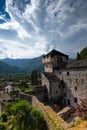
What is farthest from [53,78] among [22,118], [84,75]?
[22,118]

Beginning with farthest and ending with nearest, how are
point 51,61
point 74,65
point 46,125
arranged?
point 51,61
point 74,65
point 46,125

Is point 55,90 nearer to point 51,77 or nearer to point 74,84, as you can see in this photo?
point 51,77

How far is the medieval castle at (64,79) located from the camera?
38656 millimetres

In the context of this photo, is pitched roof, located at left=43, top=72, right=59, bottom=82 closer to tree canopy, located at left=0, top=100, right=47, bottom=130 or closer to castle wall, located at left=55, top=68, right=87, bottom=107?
castle wall, located at left=55, top=68, right=87, bottom=107

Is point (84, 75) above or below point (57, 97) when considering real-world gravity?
above

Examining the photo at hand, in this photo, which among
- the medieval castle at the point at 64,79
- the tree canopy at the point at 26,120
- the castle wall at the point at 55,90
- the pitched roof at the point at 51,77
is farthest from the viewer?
the pitched roof at the point at 51,77

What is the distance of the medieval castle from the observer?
38.7 m

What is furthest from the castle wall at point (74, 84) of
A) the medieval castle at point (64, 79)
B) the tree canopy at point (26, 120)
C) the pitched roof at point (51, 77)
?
the tree canopy at point (26, 120)

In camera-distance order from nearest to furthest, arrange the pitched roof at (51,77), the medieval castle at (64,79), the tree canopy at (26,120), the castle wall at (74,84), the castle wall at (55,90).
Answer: the tree canopy at (26,120) < the castle wall at (74,84) < the medieval castle at (64,79) < the castle wall at (55,90) < the pitched roof at (51,77)

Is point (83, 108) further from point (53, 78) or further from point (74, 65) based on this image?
point (53, 78)

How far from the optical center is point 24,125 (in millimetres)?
23000

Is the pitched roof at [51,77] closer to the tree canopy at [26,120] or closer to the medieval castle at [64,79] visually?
the medieval castle at [64,79]

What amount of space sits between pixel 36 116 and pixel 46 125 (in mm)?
1913

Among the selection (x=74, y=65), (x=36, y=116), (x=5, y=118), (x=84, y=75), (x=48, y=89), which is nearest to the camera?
(x=36, y=116)
